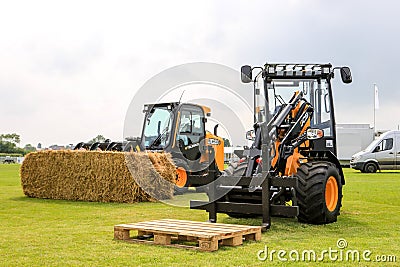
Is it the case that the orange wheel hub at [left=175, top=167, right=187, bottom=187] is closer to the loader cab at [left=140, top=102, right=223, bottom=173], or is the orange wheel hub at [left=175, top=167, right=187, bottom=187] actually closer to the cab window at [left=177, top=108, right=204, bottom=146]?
the loader cab at [left=140, top=102, right=223, bottom=173]

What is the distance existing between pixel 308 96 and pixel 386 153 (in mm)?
20231

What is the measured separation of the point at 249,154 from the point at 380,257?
3.30 metres

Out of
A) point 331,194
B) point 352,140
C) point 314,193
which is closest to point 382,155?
point 352,140

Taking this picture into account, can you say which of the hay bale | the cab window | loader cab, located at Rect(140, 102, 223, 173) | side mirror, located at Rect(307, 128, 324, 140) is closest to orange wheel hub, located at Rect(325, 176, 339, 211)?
side mirror, located at Rect(307, 128, 324, 140)

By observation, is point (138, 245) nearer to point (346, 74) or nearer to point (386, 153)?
point (346, 74)

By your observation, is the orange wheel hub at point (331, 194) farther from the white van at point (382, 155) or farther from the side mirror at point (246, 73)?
the white van at point (382, 155)

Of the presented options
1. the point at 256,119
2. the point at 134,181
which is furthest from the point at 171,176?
the point at 256,119

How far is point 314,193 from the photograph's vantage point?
27.3 ft

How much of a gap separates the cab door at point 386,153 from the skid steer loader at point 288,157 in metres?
19.8

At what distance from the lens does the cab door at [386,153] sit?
1120 inches

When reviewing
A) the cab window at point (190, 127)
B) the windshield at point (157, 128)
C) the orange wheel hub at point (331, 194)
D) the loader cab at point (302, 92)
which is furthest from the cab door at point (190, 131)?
the orange wheel hub at point (331, 194)

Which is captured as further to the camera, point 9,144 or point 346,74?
point 9,144

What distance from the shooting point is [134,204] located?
12.5 metres

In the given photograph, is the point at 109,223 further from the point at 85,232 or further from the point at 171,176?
the point at 171,176
